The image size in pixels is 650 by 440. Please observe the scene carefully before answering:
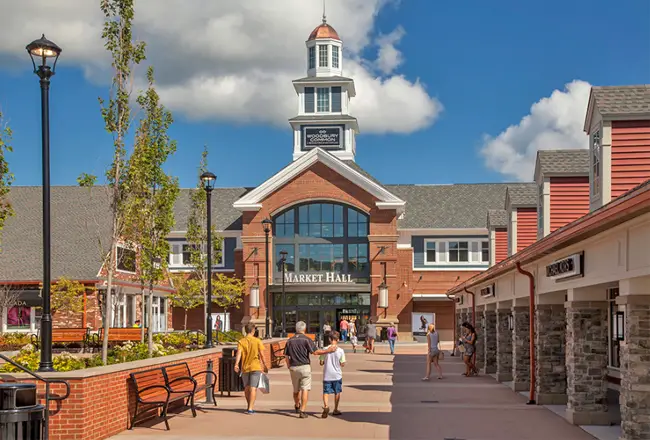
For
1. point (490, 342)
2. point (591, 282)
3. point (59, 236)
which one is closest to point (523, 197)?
point (490, 342)

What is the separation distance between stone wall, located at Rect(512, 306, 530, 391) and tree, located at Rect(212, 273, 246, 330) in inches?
1531

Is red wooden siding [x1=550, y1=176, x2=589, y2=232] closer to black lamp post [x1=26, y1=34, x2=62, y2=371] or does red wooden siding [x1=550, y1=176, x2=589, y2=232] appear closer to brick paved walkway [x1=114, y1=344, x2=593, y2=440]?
brick paved walkway [x1=114, y1=344, x2=593, y2=440]

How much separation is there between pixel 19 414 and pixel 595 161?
1279cm

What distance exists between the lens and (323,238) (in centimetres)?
6200

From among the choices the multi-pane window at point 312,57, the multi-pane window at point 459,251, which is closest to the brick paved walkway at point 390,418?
the multi-pane window at point 459,251

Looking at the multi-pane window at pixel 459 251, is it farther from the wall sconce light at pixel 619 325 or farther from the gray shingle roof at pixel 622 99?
the wall sconce light at pixel 619 325

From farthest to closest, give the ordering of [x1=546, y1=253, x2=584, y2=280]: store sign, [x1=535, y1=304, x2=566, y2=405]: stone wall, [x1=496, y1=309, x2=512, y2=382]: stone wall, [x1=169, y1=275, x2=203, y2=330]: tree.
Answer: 1. [x1=169, y1=275, x2=203, y2=330]: tree
2. [x1=496, y1=309, x2=512, y2=382]: stone wall
3. [x1=535, y1=304, x2=566, y2=405]: stone wall
4. [x1=546, y1=253, x2=584, y2=280]: store sign

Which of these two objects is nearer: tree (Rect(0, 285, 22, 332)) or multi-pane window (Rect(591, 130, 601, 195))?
multi-pane window (Rect(591, 130, 601, 195))

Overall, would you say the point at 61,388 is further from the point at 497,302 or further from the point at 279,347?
the point at 279,347

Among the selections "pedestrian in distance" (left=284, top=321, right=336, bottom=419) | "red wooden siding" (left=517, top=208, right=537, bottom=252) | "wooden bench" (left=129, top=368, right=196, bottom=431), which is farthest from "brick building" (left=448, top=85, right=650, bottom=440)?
"wooden bench" (left=129, top=368, right=196, bottom=431)

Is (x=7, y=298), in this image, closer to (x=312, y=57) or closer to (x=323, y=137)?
(x=323, y=137)

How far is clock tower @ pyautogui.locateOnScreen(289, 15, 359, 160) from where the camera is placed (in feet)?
225

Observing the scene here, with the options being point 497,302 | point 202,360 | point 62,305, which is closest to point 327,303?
point 62,305

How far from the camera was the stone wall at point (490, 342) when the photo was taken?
28.5 m
